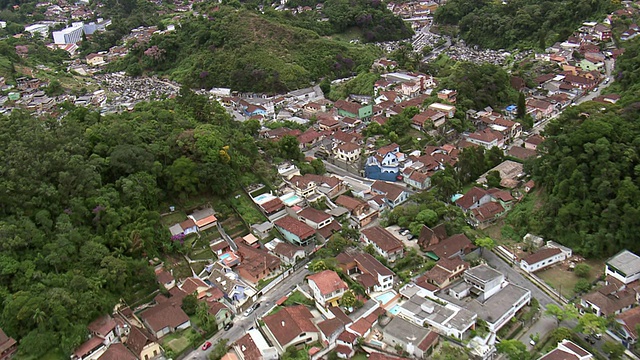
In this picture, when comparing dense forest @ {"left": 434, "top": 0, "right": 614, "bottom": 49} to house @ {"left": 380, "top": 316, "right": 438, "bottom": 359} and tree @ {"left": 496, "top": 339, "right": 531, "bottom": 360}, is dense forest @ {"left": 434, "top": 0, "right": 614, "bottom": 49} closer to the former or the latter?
tree @ {"left": 496, "top": 339, "right": 531, "bottom": 360}

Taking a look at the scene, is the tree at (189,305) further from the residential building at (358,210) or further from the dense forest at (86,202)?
the residential building at (358,210)

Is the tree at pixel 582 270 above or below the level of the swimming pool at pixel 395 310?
above

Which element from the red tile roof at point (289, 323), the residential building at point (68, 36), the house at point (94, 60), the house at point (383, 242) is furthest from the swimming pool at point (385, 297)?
the residential building at point (68, 36)

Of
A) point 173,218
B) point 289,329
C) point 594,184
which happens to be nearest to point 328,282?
point 289,329

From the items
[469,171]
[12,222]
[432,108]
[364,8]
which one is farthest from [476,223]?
[364,8]

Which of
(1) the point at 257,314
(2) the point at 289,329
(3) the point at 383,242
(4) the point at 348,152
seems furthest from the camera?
(4) the point at 348,152

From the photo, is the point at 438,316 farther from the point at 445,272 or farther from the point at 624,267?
the point at 624,267
